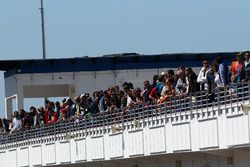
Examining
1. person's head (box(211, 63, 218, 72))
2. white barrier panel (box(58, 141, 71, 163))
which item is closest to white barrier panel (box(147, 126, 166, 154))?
person's head (box(211, 63, 218, 72))

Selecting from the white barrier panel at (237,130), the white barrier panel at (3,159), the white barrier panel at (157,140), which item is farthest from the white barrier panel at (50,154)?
the white barrier panel at (237,130)

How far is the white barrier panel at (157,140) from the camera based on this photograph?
43.7m

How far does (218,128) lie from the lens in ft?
125

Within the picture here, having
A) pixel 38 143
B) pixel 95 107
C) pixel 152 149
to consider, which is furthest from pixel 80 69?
pixel 152 149

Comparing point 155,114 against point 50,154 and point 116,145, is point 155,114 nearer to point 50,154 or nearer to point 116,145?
point 116,145

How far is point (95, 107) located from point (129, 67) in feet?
95.0

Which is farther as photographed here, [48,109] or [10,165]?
[10,165]

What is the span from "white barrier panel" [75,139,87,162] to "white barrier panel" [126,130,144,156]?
A: 246 inches

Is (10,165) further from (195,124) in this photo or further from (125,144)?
(195,124)

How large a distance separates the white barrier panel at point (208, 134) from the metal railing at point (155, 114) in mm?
260

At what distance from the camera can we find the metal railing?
36656mm

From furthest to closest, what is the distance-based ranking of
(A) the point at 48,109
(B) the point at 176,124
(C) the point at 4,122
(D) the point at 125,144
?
(C) the point at 4,122
(A) the point at 48,109
(D) the point at 125,144
(B) the point at 176,124

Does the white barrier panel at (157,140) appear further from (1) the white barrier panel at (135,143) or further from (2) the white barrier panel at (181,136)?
(2) the white barrier panel at (181,136)

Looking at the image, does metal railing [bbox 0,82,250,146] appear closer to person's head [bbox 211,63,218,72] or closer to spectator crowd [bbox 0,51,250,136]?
spectator crowd [bbox 0,51,250,136]
